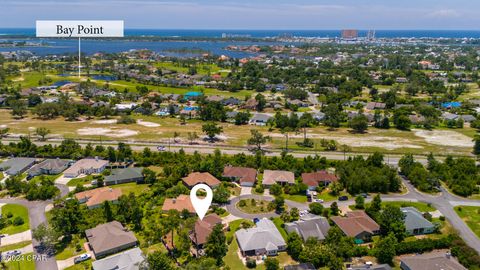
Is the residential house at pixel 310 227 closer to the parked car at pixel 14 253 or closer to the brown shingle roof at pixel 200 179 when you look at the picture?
the brown shingle roof at pixel 200 179

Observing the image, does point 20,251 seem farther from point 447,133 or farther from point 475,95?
point 475,95

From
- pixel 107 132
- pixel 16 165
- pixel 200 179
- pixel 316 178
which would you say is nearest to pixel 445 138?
pixel 316 178

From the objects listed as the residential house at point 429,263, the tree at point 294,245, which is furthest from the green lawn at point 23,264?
the residential house at point 429,263

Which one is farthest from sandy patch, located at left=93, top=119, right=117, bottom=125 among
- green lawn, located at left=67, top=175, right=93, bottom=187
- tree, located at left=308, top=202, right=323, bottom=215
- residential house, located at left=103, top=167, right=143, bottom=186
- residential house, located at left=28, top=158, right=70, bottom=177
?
tree, located at left=308, top=202, right=323, bottom=215

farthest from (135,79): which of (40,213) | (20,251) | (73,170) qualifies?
(20,251)

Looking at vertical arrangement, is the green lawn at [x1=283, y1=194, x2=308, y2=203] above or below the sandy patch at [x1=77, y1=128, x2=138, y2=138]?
below

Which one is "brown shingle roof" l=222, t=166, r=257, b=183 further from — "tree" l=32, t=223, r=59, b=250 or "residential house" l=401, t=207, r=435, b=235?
"tree" l=32, t=223, r=59, b=250

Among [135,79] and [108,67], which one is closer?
[135,79]
